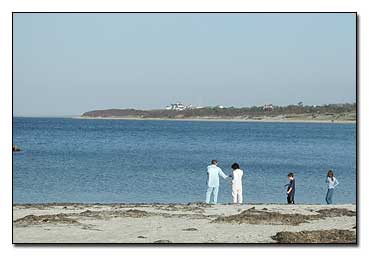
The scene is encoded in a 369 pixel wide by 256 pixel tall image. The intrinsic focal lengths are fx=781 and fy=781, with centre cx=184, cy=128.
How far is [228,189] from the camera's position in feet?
66.7

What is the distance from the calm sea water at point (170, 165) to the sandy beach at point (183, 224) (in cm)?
154

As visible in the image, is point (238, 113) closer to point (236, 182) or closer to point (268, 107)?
point (268, 107)

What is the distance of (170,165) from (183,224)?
19.2 metres

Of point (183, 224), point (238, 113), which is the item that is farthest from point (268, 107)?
point (183, 224)

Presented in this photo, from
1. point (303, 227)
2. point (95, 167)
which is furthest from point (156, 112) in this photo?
point (95, 167)

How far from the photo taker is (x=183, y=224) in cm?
1073

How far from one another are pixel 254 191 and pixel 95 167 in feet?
28.4

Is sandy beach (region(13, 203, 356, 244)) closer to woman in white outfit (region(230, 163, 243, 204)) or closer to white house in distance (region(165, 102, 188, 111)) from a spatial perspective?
woman in white outfit (region(230, 163, 243, 204))

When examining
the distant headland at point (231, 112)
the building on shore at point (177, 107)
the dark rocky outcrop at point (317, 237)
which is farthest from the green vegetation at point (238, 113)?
the dark rocky outcrop at point (317, 237)

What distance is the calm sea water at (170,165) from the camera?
18.3 meters

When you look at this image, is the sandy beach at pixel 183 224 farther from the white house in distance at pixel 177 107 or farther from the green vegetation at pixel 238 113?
the white house in distance at pixel 177 107

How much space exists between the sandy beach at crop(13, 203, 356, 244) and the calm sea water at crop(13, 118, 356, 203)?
1.54 metres
